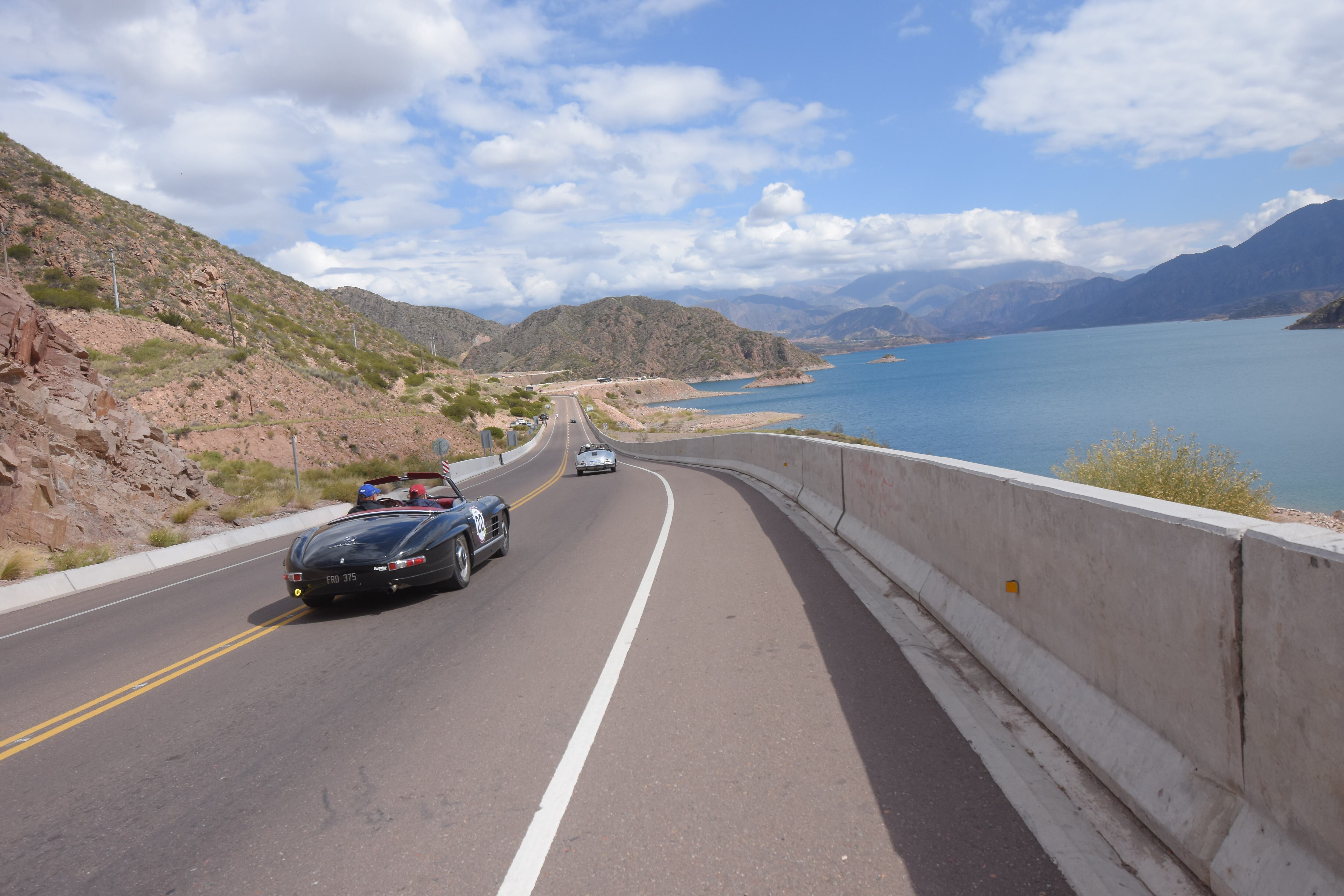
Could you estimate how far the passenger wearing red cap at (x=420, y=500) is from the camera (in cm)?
929

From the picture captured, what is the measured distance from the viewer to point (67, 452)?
53.3 ft

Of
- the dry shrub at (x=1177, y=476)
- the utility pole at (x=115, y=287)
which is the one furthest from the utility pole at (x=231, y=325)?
the dry shrub at (x=1177, y=476)

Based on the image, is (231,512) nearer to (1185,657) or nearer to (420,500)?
(420,500)

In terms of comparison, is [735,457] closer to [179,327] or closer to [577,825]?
[577,825]

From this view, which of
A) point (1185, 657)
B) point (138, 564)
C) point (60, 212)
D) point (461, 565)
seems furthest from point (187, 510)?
point (60, 212)

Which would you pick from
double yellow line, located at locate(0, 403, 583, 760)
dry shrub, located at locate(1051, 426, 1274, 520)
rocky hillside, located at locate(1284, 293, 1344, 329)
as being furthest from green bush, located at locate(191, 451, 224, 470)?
rocky hillside, located at locate(1284, 293, 1344, 329)

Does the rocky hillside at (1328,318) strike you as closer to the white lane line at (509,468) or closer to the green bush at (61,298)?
the white lane line at (509,468)

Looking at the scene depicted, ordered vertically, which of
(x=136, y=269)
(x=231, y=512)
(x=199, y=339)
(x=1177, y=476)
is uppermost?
(x=136, y=269)

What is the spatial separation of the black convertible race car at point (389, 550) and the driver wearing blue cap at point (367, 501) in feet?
0.15

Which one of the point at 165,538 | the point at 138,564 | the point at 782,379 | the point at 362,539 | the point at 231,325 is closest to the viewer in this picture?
the point at 362,539

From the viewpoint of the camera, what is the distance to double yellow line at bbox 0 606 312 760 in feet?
17.0

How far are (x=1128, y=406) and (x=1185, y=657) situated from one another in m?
73.5

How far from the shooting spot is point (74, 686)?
6441 mm

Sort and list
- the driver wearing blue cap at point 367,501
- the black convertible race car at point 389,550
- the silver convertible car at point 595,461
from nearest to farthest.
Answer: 1. the black convertible race car at point 389,550
2. the driver wearing blue cap at point 367,501
3. the silver convertible car at point 595,461
